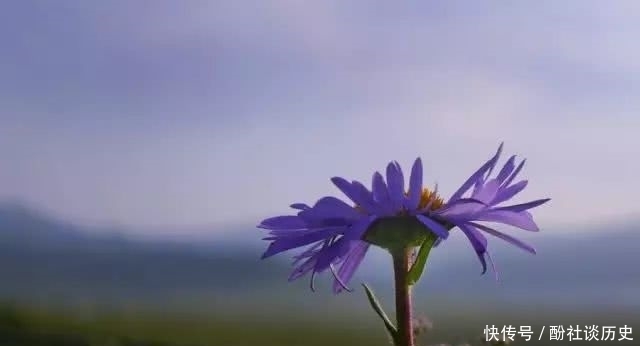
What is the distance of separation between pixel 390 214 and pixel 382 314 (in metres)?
0.04

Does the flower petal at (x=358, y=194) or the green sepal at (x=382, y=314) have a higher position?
the flower petal at (x=358, y=194)

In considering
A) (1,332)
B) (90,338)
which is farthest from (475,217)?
(1,332)

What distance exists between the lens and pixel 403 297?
0.33 m

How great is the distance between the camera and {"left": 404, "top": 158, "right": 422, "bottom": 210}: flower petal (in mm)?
349

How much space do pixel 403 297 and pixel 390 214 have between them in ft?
0.11

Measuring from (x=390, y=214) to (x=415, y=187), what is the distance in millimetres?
16

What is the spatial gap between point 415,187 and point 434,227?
0.09 ft

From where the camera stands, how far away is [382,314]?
32 cm

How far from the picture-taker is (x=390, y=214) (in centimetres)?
35

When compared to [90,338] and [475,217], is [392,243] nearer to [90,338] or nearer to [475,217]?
[475,217]

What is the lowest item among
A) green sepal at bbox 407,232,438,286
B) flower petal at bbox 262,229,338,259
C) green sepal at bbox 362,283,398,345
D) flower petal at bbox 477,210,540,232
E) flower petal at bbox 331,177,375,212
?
green sepal at bbox 362,283,398,345

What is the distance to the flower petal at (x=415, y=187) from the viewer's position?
349 millimetres

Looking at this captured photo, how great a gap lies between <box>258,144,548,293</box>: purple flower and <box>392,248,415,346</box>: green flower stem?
0.04ft

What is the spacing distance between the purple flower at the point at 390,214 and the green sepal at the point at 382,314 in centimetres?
2
